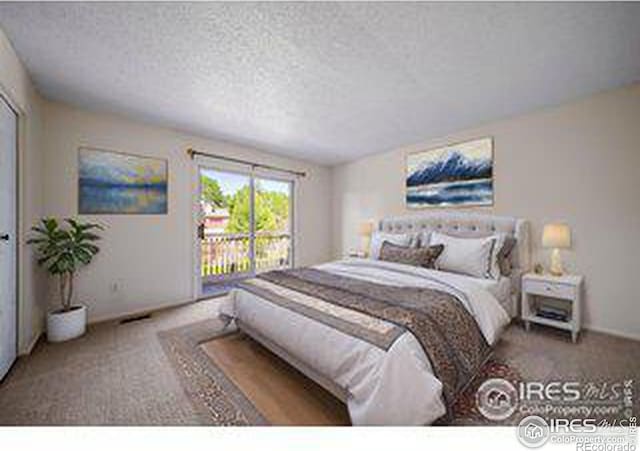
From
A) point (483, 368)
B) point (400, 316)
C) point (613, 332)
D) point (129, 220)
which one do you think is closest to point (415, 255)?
point (483, 368)

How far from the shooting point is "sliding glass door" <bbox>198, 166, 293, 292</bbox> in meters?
4.49

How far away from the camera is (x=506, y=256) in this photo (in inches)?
118

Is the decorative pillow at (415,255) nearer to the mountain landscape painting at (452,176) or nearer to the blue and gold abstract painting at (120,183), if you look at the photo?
the mountain landscape painting at (452,176)

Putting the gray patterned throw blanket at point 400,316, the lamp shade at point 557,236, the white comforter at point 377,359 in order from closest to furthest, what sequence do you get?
the white comforter at point 377,359
the gray patterned throw blanket at point 400,316
the lamp shade at point 557,236

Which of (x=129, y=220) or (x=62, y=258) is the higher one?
(x=129, y=220)

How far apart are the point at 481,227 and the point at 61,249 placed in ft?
15.2

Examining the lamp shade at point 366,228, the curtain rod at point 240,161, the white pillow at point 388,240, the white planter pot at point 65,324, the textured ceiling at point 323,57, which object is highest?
the textured ceiling at point 323,57

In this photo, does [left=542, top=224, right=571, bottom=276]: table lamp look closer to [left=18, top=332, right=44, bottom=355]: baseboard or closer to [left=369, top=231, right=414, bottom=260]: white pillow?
[left=369, top=231, right=414, bottom=260]: white pillow

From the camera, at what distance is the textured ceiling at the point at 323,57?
61.0 inches

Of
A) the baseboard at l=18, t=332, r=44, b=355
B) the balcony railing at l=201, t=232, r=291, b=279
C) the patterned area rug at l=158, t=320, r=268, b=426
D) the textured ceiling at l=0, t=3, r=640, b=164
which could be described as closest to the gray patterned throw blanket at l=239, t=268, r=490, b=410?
the patterned area rug at l=158, t=320, r=268, b=426

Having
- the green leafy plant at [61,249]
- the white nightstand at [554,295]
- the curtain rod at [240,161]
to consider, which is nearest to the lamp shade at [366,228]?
the curtain rod at [240,161]

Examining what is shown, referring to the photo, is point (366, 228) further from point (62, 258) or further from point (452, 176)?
point (62, 258)

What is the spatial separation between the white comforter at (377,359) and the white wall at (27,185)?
2.03m

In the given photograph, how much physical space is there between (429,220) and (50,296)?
4.65 m
